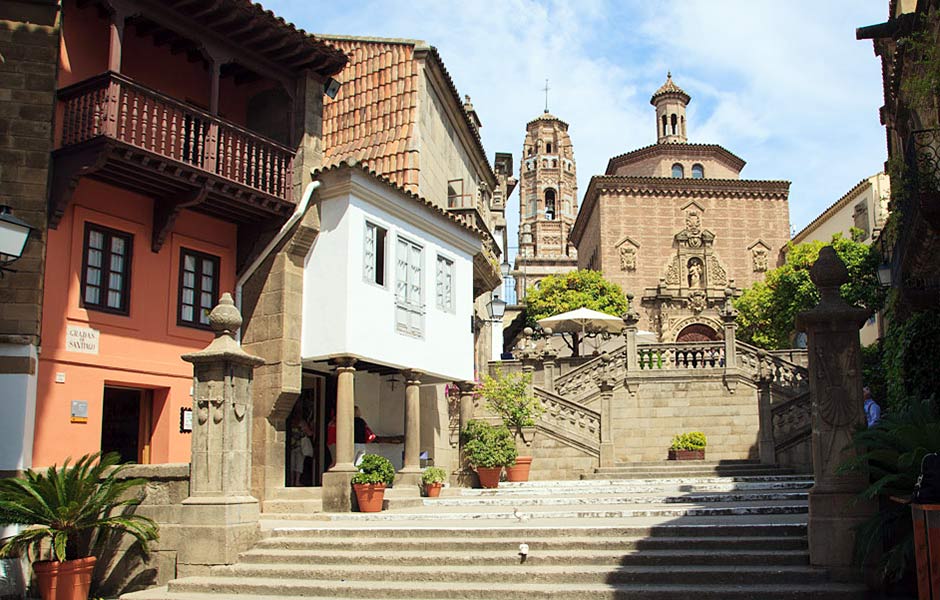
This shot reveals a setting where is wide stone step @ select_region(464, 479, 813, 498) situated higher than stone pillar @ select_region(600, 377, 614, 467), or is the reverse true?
stone pillar @ select_region(600, 377, 614, 467)

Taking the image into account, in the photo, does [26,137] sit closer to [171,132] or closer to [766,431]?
[171,132]

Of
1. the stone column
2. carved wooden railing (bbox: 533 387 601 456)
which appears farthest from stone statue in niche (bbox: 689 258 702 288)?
the stone column

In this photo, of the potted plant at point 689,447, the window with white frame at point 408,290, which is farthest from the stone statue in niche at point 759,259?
the window with white frame at point 408,290

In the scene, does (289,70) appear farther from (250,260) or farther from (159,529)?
(159,529)

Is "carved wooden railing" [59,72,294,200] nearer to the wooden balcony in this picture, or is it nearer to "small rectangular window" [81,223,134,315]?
the wooden balcony

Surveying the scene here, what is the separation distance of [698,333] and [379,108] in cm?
3273

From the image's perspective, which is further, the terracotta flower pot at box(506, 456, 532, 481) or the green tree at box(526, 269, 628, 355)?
the green tree at box(526, 269, 628, 355)

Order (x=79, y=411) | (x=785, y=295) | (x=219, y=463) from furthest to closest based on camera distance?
(x=785, y=295), (x=79, y=411), (x=219, y=463)

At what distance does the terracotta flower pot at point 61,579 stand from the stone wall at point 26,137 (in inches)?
130

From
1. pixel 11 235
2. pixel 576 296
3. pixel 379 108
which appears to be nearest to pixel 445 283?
pixel 379 108

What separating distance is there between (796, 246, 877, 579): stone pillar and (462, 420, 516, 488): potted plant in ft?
33.8

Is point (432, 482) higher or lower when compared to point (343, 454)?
lower

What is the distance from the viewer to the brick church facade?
51094mm

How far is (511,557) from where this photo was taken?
1015 cm
